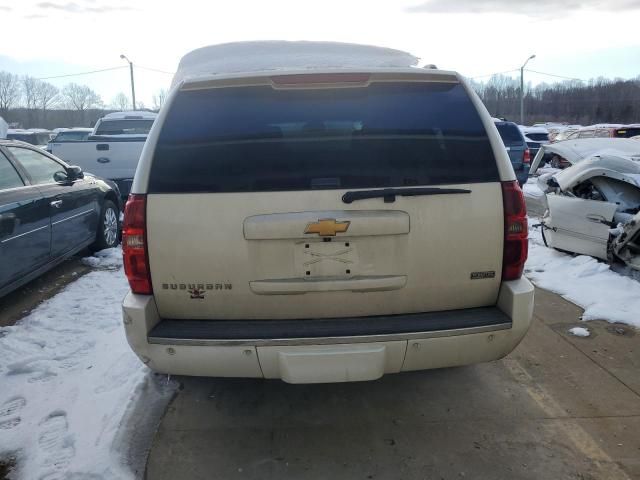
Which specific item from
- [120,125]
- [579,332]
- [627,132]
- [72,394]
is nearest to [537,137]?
[627,132]

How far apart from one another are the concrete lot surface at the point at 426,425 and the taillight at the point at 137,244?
3.21ft

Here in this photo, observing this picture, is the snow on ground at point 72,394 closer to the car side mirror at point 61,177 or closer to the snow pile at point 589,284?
the car side mirror at point 61,177

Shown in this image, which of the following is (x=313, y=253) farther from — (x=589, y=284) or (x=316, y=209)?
(x=589, y=284)

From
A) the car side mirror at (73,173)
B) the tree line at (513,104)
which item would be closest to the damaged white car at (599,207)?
the car side mirror at (73,173)

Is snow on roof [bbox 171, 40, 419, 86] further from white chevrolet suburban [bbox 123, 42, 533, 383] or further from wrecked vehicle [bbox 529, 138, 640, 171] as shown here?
wrecked vehicle [bbox 529, 138, 640, 171]

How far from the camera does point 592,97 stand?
83688 mm

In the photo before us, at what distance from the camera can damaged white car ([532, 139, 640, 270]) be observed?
18.2 feet

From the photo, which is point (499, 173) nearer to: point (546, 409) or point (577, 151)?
point (546, 409)

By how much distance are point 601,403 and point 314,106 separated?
258cm

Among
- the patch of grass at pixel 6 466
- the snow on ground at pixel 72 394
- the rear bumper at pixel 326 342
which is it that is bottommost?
the patch of grass at pixel 6 466

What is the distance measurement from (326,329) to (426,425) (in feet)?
3.30

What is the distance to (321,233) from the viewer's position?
2.60 metres

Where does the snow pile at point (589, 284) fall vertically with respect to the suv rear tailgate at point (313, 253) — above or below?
below

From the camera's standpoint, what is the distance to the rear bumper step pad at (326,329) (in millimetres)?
2611
